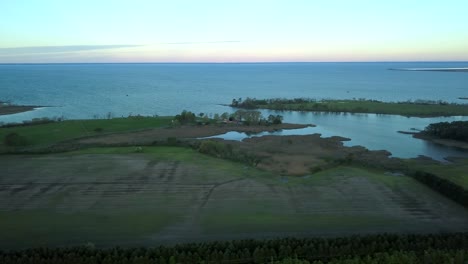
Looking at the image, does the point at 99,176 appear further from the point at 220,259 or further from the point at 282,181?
the point at 220,259

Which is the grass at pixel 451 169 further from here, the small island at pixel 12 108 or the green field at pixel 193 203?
the small island at pixel 12 108

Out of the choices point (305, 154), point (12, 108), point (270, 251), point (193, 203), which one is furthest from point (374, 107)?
point (12, 108)

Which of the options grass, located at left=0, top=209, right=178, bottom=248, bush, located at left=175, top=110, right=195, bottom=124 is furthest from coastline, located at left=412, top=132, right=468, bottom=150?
grass, located at left=0, top=209, right=178, bottom=248

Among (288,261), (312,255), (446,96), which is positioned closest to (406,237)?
(312,255)

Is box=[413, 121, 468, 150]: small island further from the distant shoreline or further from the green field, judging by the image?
the distant shoreline

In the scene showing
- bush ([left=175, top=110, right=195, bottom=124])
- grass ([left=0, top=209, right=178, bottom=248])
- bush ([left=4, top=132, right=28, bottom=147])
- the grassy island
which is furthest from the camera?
the grassy island

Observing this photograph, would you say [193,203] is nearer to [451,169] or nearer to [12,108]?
[451,169]

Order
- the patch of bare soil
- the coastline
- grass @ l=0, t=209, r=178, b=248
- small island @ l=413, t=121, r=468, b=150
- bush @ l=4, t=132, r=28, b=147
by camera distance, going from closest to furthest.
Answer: grass @ l=0, t=209, r=178, b=248, the patch of bare soil, bush @ l=4, t=132, r=28, b=147, the coastline, small island @ l=413, t=121, r=468, b=150

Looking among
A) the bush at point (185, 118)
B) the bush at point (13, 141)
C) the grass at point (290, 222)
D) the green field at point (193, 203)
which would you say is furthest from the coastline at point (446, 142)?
the bush at point (13, 141)
